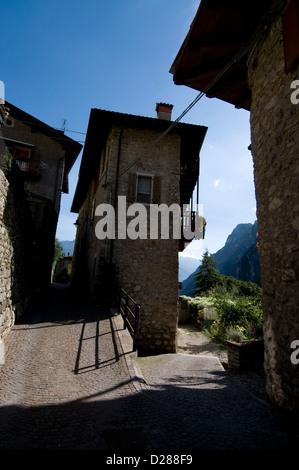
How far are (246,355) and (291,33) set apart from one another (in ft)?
19.9

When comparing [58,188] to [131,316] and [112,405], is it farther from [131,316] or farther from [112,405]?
[112,405]

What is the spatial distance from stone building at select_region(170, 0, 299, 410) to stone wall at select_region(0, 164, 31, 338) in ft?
15.7

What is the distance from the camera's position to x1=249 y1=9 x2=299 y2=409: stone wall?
9.89 feet

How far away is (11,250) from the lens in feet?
21.0

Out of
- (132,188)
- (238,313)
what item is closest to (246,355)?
(238,313)

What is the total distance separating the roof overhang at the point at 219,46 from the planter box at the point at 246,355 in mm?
5650

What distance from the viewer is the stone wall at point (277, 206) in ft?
9.89

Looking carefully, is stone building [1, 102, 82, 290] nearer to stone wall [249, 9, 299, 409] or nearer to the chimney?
A: the chimney

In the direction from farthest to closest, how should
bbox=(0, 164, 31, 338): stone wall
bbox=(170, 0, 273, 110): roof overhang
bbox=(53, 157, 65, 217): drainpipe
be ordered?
bbox=(53, 157, 65, 217): drainpipe, bbox=(0, 164, 31, 338): stone wall, bbox=(170, 0, 273, 110): roof overhang

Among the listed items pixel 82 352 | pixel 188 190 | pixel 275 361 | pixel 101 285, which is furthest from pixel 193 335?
pixel 275 361

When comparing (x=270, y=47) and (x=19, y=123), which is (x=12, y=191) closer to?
(x=270, y=47)

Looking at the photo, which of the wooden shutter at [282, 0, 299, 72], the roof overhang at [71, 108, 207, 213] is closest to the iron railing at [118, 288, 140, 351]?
the wooden shutter at [282, 0, 299, 72]

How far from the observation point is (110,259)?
978 cm

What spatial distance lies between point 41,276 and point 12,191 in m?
7.39
